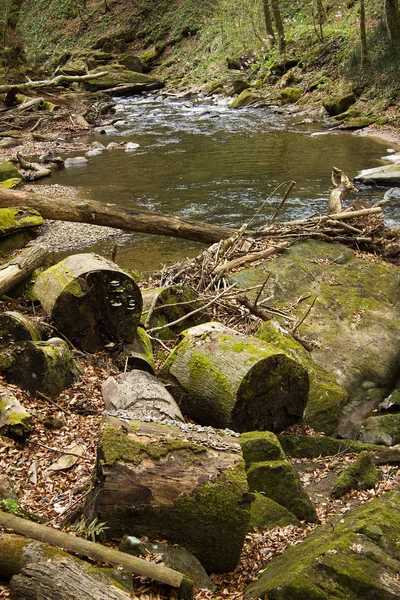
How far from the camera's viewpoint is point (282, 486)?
14.9ft

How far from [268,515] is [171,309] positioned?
12.0ft

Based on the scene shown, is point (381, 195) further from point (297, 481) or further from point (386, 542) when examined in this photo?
point (386, 542)

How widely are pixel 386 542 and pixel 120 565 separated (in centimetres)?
149

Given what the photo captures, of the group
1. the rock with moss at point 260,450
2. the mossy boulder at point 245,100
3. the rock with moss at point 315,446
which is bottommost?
the mossy boulder at point 245,100

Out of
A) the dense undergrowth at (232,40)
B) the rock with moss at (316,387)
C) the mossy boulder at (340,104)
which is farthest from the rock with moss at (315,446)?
the mossy boulder at (340,104)

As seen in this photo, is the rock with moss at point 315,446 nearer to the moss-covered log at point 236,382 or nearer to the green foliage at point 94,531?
the moss-covered log at point 236,382

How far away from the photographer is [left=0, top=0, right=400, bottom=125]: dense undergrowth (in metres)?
23.6

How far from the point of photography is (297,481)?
4.61m

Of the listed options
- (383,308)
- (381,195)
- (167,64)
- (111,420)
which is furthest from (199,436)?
(167,64)

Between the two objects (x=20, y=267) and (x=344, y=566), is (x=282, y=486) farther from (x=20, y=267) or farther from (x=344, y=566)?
(x=20, y=267)

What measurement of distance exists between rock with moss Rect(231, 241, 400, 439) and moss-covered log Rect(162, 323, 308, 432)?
0.56m

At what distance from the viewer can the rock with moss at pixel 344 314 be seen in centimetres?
690

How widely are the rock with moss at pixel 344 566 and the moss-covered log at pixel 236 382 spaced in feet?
6.09

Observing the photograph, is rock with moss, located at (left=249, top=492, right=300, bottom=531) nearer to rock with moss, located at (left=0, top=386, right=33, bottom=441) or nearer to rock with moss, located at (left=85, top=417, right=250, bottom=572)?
rock with moss, located at (left=85, top=417, right=250, bottom=572)
